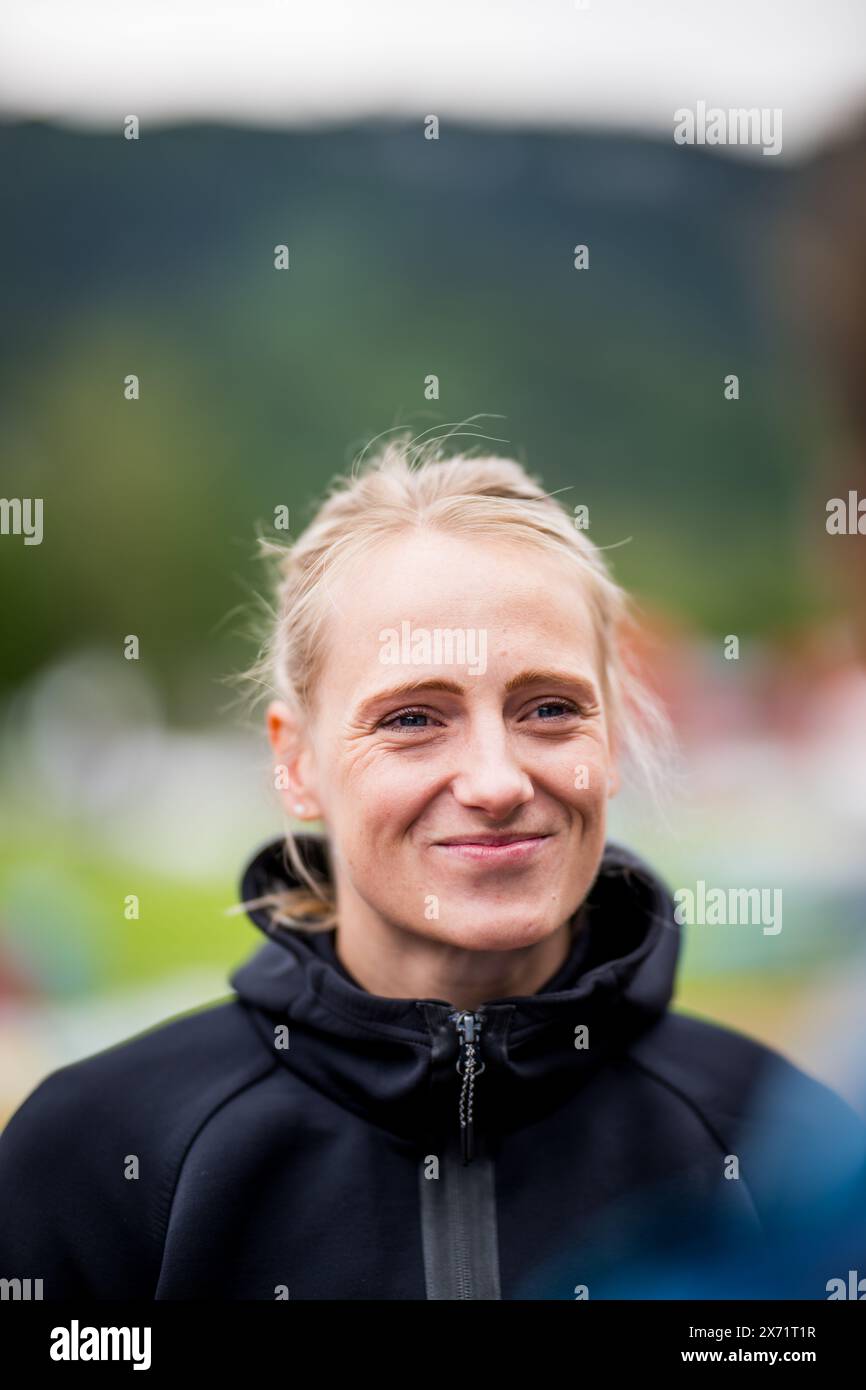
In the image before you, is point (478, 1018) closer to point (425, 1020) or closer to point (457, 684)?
point (425, 1020)

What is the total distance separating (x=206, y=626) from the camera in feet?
6.61

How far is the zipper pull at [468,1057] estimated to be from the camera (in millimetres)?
1519

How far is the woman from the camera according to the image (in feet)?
5.10

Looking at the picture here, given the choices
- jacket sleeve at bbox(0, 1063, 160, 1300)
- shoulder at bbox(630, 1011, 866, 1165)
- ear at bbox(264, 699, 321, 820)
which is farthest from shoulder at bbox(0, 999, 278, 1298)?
shoulder at bbox(630, 1011, 866, 1165)

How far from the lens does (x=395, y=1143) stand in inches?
62.9

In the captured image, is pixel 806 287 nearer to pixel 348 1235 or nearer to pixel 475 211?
pixel 475 211

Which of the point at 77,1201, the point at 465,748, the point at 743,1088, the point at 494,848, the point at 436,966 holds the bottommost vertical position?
the point at 77,1201

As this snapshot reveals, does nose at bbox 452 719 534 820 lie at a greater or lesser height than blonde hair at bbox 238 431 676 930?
lesser

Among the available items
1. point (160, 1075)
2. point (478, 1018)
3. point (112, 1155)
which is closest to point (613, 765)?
point (478, 1018)

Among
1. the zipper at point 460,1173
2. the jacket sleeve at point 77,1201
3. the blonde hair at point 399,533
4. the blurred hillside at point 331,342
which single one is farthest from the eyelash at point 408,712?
the jacket sleeve at point 77,1201

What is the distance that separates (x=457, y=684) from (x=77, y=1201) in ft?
3.02

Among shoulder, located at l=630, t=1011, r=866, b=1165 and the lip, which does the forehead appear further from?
shoulder, located at l=630, t=1011, r=866, b=1165

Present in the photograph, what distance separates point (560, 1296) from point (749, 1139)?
373mm

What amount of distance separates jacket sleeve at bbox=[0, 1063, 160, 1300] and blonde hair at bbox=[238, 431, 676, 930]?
0.38 metres
